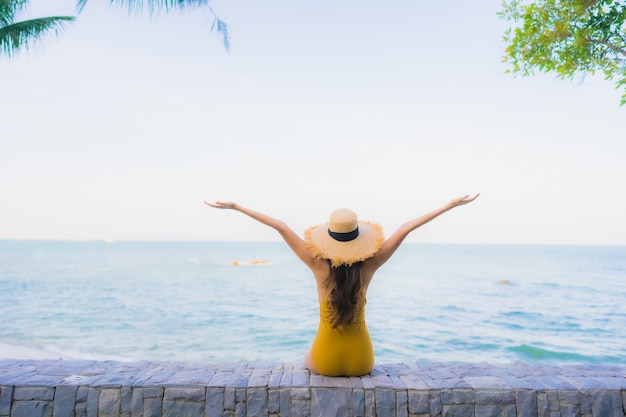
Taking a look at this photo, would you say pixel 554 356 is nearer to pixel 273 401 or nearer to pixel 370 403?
pixel 370 403

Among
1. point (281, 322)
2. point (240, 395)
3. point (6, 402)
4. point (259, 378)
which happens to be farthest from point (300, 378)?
point (281, 322)

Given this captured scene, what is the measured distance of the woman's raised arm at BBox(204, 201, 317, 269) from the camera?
10.8 feet

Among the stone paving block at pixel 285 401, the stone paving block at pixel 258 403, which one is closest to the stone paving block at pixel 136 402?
the stone paving block at pixel 258 403

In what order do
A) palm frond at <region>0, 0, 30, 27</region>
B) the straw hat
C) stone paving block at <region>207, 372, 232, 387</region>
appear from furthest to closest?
palm frond at <region>0, 0, 30, 27</region> < stone paving block at <region>207, 372, 232, 387</region> < the straw hat

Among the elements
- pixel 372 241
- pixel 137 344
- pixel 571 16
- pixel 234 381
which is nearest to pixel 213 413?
pixel 234 381

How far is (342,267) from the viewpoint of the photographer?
10.6 ft

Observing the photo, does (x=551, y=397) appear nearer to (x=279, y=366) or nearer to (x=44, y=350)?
(x=279, y=366)

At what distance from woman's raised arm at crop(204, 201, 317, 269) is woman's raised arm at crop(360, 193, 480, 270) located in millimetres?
439

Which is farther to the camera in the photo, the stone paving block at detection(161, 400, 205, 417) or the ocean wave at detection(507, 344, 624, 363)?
the ocean wave at detection(507, 344, 624, 363)

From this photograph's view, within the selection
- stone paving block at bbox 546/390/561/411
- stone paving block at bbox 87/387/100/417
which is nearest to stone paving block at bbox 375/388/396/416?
stone paving block at bbox 546/390/561/411

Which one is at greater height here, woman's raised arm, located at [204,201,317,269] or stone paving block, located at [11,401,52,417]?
woman's raised arm, located at [204,201,317,269]

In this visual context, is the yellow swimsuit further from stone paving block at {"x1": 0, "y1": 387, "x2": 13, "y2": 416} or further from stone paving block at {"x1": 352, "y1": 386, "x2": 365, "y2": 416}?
stone paving block at {"x1": 0, "y1": 387, "x2": 13, "y2": 416}

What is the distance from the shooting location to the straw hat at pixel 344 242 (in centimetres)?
318

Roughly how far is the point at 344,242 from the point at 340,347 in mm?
789
